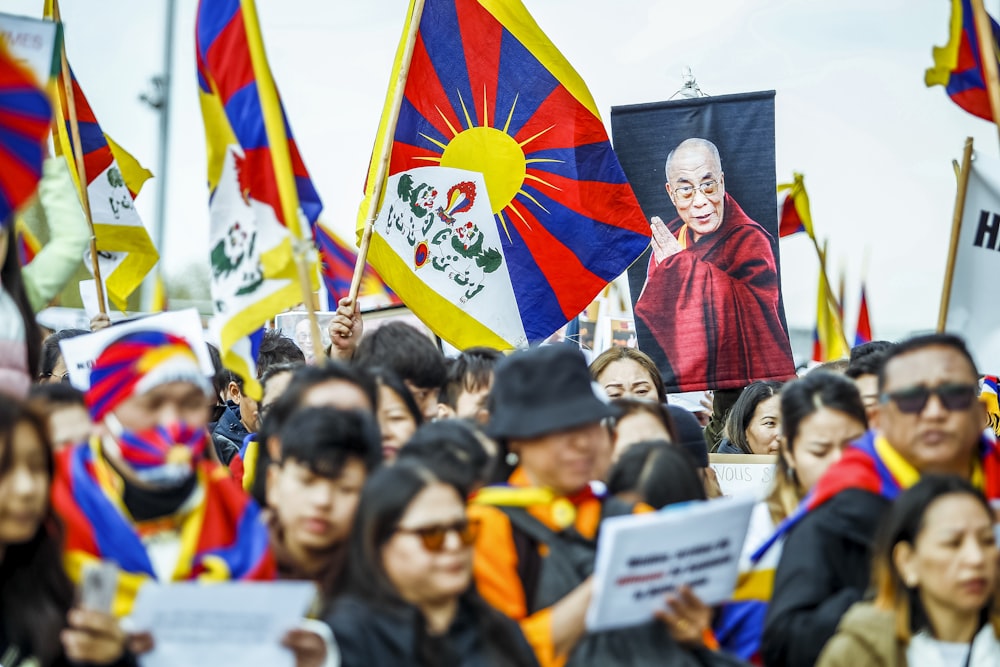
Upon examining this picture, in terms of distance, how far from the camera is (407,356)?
18.6ft

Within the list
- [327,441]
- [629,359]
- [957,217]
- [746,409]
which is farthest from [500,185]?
[327,441]

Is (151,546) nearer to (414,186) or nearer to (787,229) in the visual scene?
(414,186)

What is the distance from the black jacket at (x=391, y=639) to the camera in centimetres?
305

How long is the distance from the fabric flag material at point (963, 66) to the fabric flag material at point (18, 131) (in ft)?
11.9

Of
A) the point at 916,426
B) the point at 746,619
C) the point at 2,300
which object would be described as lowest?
the point at 746,619

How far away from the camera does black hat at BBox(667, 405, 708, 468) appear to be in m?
5.43

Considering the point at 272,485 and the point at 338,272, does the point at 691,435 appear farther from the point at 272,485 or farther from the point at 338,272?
the point at 338,272

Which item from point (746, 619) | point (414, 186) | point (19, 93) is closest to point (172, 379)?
point (19, 93)

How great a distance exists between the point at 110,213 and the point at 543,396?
4364 mm

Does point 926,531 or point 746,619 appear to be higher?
point 926,531

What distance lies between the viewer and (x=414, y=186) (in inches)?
270

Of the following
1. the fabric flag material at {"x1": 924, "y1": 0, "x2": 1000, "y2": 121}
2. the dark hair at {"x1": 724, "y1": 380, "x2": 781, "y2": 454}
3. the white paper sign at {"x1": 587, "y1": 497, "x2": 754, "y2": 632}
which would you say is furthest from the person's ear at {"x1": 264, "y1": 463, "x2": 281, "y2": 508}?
the dark hair at {"x1": 724, "y1": 380, "x2": 781, "y2": 454}

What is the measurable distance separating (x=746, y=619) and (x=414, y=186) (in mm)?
3565

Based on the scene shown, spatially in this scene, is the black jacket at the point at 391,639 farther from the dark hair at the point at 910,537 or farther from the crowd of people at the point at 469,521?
the dark hair at the point at 910,537
